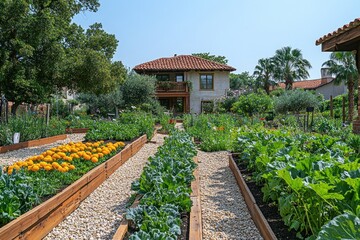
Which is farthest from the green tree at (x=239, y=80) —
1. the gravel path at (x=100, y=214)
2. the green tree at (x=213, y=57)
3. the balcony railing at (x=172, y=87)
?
the gravel path at (x=100, y=214)

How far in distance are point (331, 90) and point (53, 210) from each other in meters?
46.3

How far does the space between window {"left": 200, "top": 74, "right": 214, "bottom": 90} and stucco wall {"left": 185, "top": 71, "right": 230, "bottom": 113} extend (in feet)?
0.96

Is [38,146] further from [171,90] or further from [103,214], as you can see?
[171,90]

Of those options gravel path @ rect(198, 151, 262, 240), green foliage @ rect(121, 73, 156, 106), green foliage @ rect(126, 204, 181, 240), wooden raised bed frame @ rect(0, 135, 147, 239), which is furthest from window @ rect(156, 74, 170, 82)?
green foliage @ rect(126, 204, 181, 240)

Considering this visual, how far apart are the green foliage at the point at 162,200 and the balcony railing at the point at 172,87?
24.6m

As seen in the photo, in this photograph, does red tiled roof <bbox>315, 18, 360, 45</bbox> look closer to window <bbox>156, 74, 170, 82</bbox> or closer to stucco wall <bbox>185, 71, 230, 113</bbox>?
stucco wall <bbox>185, 71, 230, 113</bbox>

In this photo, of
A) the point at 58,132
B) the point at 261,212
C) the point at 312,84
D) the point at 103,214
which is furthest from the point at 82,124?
the point at 312,84

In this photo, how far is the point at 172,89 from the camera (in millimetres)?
30141

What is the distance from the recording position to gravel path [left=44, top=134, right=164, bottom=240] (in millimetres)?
3871

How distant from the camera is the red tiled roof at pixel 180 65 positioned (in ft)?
103

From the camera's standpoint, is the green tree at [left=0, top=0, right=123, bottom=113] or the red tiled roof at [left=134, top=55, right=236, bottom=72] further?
the red tiled roof at [left=134, top=55, right=236, bottom=72]

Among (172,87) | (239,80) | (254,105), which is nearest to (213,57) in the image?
(239,80)

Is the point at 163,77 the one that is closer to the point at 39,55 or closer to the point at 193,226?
the point at 39,55

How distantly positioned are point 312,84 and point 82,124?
42.5m
